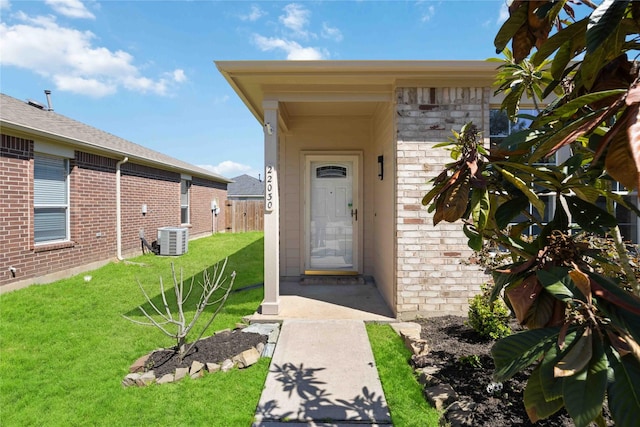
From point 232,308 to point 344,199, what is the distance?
10.2 feet

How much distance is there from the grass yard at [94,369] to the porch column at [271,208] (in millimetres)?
544

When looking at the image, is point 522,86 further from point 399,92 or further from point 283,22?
point 283,22

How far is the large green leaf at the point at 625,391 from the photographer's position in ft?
2.43

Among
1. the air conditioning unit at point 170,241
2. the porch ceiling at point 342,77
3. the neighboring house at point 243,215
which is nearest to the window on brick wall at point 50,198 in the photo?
the air conditioning unit at point 170,241

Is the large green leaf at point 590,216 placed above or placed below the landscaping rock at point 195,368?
above

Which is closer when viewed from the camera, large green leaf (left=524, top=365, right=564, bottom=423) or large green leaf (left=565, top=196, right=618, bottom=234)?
large green leaf (left=524, top=365, right=564, bottom=423)

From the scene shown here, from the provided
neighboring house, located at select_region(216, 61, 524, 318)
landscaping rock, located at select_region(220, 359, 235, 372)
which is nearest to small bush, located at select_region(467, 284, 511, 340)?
neighboring house, located at select_region(216, 61, 524, 318)

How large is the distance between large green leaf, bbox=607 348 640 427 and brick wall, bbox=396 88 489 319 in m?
3.67

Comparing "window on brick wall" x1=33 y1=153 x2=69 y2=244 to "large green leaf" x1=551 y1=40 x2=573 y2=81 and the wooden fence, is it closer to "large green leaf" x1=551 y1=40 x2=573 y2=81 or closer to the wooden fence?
"large green leaf" x1=551 y1=40 x2=573 y2=81

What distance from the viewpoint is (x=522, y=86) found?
2039 mm

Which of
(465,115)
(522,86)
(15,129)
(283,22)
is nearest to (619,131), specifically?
(522,86)

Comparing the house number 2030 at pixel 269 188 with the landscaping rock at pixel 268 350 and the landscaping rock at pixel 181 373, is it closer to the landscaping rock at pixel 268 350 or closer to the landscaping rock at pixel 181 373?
the landscaping rock at pixel 268 350

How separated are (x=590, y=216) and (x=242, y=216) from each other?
57.3 feet

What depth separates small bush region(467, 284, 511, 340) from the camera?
3.37m
